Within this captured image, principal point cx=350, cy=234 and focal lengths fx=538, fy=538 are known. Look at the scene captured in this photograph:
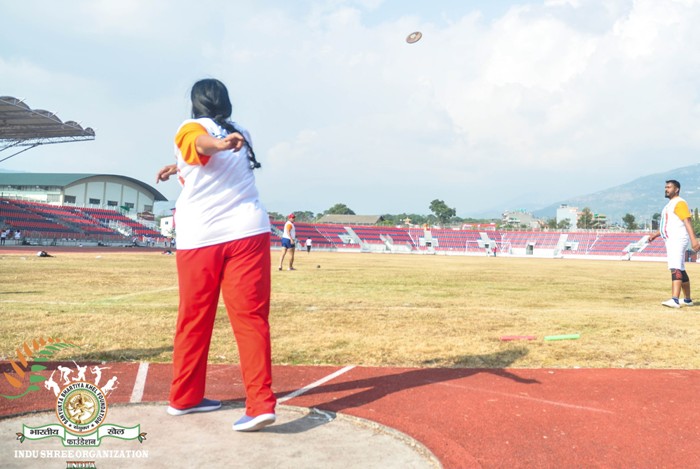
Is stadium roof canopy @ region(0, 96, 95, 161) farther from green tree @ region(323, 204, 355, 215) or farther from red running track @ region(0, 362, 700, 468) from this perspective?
green tree @ region(323, 204, 355, 215)

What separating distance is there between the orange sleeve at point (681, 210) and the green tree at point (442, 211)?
138 metres

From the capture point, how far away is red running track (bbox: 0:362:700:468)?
3.20 meters

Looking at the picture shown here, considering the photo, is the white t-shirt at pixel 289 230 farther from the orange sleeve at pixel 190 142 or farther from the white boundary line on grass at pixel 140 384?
the orange sleeve at pixel 190 142

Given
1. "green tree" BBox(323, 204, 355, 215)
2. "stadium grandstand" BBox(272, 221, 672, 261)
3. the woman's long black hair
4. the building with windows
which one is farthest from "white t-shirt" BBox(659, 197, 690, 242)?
"green tree" BBox(323, 204, 355, 215)

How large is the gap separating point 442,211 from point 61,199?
9701 centimetres

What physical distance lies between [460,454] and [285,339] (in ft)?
12.1

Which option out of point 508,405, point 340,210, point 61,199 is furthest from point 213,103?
point 340,210

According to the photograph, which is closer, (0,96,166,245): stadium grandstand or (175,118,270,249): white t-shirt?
(175,118,270,249): white t-shirt

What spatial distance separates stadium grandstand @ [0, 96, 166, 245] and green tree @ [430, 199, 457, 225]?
252 feet

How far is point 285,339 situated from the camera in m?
6.48

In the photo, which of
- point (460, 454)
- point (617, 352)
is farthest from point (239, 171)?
point (617, 352)

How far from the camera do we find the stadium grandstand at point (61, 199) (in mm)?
46950
